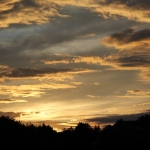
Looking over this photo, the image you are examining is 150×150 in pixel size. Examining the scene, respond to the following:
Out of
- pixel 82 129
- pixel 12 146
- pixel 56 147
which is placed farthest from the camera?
pixel 82 129

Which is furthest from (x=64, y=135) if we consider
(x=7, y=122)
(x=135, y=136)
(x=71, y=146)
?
(x=135, y=136)

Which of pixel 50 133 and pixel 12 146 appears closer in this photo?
pixel 12 146

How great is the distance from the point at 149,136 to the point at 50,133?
22030 mm

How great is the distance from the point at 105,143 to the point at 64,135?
11.7 m

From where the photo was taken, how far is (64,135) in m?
74.4

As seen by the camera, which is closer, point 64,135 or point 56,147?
point 56,147

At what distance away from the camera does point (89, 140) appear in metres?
80.9

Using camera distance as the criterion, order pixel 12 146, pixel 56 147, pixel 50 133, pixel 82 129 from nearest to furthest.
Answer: pixel 12 146 < pixel 56 147 < pixel 50 133 < pixel 82 129

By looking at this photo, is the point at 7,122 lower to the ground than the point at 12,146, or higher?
higher

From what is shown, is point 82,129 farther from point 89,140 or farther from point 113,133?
point 113,133

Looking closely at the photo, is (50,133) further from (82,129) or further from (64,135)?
(82,129)

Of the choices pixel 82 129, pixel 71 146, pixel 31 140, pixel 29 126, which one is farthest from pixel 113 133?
pixel 82 129

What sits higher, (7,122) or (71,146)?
(7,122)

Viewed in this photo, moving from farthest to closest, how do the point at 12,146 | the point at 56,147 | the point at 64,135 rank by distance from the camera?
the point at 64,135, the point at 56,147, the point at 12,146
